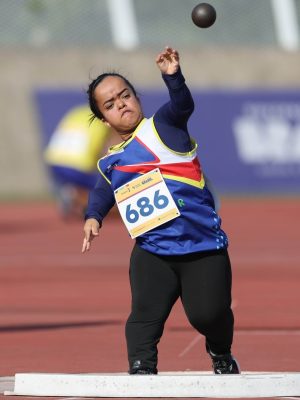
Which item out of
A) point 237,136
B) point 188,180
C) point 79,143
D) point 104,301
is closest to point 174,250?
point 188,180

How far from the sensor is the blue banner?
1217 inches

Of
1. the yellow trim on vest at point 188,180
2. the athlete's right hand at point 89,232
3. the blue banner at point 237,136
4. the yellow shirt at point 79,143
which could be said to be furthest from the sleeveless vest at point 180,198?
the blue banner at point 237,136

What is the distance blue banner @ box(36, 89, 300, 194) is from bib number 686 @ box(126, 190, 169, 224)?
22628 mm

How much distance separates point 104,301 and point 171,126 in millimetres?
6420

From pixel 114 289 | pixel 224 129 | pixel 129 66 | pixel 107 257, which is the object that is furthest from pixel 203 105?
pixel 114 289

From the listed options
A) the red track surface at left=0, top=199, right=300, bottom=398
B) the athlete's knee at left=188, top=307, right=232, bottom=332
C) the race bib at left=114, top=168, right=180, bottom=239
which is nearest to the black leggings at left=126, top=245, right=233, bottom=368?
the athlete's knee at left=188, top=307, right=232, bottom=332

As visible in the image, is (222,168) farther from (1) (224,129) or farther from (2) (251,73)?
(2) (251,73)

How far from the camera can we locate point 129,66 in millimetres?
33562

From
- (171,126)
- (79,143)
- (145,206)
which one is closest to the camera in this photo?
(171,126)

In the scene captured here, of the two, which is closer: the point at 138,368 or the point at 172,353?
the point at 138,368

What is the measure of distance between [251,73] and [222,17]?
2428mm

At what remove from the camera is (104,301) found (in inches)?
559

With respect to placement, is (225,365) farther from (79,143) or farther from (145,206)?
(79,143)

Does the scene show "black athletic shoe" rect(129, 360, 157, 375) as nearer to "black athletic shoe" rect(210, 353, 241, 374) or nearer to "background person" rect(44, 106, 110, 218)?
"black athletic shoe" rect(210, 353, 241, 374)
